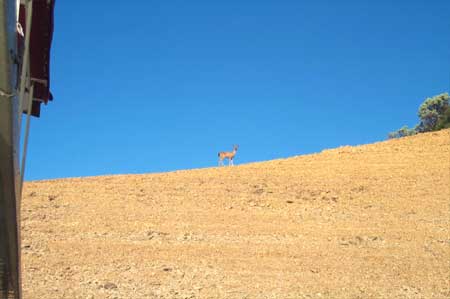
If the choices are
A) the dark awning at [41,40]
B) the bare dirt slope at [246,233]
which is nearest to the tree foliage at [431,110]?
the bare dirt slope at [246,233]

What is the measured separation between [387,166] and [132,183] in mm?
10791

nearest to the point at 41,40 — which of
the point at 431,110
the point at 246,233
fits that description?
the point at 246,233

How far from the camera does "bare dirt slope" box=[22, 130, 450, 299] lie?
1264 centimetres

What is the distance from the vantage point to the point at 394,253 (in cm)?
1513

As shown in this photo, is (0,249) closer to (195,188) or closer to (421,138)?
(195,188)

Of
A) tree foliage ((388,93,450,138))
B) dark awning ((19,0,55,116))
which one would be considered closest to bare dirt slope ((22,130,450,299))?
dark awning ((19,0,55,116))

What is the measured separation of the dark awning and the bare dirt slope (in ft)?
23.6

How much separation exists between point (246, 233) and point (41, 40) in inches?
479

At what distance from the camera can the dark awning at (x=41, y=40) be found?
187 inches

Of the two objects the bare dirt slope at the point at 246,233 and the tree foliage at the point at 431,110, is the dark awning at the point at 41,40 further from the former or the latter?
the tree foliage at the point at 431,110

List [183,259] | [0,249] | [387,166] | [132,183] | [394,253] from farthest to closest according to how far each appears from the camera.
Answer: [387,166] < [132,183] < [394,253] < [183,259] < [0,249]

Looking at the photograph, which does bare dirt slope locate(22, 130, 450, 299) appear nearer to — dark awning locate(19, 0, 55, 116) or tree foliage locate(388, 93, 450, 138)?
dark awning locate(19, 0, 55, 116)

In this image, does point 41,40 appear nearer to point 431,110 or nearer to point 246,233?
point 246,233

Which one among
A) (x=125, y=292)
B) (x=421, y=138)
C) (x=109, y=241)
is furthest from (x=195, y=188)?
(x=421, y=138)
